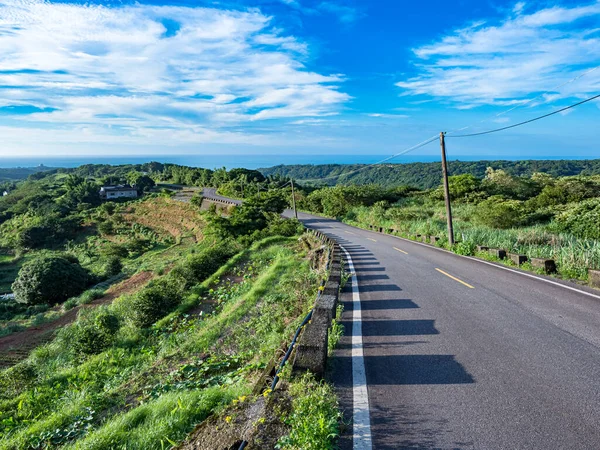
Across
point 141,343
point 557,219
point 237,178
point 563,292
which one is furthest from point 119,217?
point 563,292

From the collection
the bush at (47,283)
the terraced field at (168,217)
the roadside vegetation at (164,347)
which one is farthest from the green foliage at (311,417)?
the terraced field at (168,217)

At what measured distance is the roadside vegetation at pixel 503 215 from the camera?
12066mm

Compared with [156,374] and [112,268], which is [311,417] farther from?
[112,268]

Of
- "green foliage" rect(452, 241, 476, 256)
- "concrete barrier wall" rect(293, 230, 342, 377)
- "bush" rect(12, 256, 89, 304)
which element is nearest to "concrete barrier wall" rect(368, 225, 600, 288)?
"green foliage" rect(452, 241, 476, 256)

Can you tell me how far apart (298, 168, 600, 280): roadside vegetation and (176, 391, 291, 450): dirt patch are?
9.37m

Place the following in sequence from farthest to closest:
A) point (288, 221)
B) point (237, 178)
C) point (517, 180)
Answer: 1. point (237, 178)
2. point (517, 180)
3. point (288, 221)

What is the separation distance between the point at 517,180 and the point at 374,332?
5224 centimetres

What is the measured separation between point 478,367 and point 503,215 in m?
21.1

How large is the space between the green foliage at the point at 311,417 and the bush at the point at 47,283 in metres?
31.3

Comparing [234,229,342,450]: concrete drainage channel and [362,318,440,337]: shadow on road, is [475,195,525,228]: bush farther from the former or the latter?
[234,229,342,450]: concrete drainage channel

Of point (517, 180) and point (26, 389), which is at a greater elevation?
point (517, 180)

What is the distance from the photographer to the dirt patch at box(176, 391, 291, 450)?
135 inches

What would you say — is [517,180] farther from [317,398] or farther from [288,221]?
[317,398]

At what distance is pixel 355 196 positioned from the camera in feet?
143
